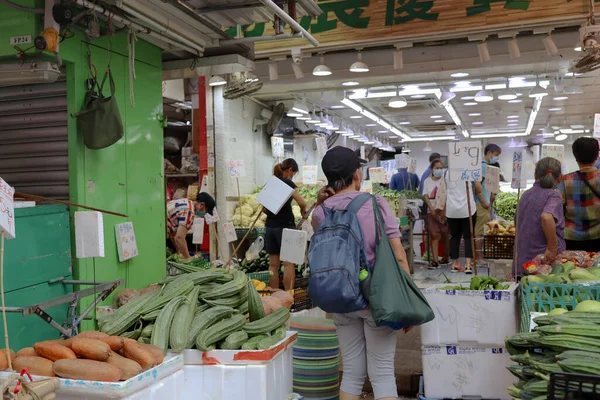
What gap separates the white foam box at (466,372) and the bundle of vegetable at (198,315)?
997 mm

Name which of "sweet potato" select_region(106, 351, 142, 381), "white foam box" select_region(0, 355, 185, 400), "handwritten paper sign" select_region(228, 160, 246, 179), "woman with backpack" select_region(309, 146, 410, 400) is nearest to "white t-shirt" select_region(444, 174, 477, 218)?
"handwritten paper sign" select_region(228, 160, 246, 179)

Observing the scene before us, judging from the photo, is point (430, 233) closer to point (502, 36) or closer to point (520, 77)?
point (520, 77)

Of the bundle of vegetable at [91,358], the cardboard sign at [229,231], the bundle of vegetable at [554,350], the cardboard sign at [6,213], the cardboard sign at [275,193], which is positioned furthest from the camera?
the cardboard sign at [229,231]

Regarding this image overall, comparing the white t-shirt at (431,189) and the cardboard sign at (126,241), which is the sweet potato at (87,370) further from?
the white t-shirt at (431,189)

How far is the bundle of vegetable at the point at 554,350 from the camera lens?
1.99m

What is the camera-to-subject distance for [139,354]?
8.50 ft

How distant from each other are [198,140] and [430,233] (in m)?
5.01

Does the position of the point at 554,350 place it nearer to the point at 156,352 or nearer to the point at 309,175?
the point at 156,352

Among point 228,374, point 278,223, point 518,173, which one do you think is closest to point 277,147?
point 278,223

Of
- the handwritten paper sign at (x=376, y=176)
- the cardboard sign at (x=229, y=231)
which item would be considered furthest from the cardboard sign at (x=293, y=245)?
the handwritten paper sign at (x=376, y=176)

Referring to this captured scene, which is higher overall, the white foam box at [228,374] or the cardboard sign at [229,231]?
the cardboard sign at [229,231]

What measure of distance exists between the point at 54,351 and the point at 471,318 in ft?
7.85

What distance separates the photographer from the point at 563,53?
333 inches

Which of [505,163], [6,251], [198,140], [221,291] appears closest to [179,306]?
[221,291]
